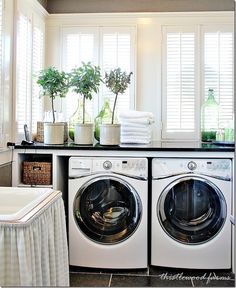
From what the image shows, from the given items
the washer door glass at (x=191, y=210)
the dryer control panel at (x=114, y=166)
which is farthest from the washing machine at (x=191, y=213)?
the dryer control panel at (x=114, y=166)

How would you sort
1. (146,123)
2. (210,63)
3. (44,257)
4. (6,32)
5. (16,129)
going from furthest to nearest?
(210,63)
(146,123)
(16,129)
(6,32)
(44,257)

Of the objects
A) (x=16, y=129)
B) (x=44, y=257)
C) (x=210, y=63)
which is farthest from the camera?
(x=210, y=63)

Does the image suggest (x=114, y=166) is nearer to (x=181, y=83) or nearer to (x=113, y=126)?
(x=113, y=126)

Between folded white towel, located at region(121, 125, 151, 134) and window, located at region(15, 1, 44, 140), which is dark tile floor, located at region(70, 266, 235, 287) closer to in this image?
folded white towel, located at region(121, 125, 151, 134)

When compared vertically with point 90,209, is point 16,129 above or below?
above

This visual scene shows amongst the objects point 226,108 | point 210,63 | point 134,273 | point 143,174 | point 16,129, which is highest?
point 210,63

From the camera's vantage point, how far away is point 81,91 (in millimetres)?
3006

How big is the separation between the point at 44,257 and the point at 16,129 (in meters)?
1.58

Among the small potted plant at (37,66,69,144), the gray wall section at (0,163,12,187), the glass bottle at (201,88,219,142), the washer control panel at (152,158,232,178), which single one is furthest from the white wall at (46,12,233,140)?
the gray wall section at (0,163,12,187)

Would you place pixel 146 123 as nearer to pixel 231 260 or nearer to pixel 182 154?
pixel 182 154

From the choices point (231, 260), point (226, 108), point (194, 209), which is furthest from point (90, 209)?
point (226, 108)

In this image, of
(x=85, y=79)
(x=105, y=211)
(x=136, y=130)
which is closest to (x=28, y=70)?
(x=85, y=79)

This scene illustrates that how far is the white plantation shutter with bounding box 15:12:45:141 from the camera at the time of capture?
3.00 m

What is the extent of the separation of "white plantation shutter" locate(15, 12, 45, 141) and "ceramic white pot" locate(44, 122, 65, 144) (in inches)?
9.1
